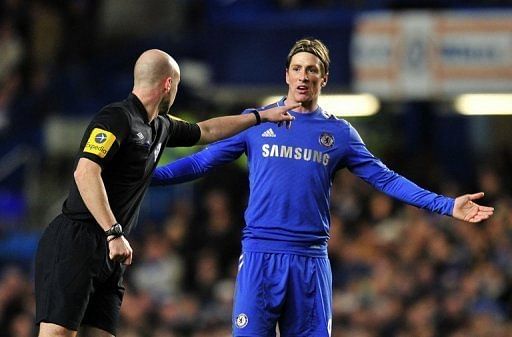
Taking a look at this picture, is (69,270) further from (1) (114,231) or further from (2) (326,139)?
(2) (326,139)

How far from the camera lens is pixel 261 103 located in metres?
16.2

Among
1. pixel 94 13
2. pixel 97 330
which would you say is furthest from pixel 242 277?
pixel 94 13

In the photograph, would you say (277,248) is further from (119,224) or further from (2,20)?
(2,20)

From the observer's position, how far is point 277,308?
7.93 metres

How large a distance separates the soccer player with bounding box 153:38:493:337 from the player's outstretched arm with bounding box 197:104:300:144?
15 cm

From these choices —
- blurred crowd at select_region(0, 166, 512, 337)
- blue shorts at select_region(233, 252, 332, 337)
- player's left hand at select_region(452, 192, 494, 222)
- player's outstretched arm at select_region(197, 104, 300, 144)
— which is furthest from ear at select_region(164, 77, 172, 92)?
blurred crowd at select_region(0, 166, 512, 337)

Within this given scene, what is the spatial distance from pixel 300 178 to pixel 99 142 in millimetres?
1443

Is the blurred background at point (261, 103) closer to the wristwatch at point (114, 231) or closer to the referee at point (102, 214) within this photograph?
the referee at point (102, 214)

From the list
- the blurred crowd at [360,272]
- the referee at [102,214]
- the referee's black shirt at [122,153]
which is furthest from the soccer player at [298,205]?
the blurred crowd at [360,272]

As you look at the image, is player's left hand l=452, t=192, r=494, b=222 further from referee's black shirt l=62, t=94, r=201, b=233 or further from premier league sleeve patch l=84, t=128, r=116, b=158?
premier league sleeve patch l=84, t=128, r=116, b=158

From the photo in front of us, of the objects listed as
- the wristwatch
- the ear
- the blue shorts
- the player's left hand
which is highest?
the ear

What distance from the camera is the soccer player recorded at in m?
7.93

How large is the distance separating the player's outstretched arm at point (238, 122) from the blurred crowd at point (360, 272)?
5.24m

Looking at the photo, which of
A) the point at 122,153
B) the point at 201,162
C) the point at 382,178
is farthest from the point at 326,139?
the point at 122,153
